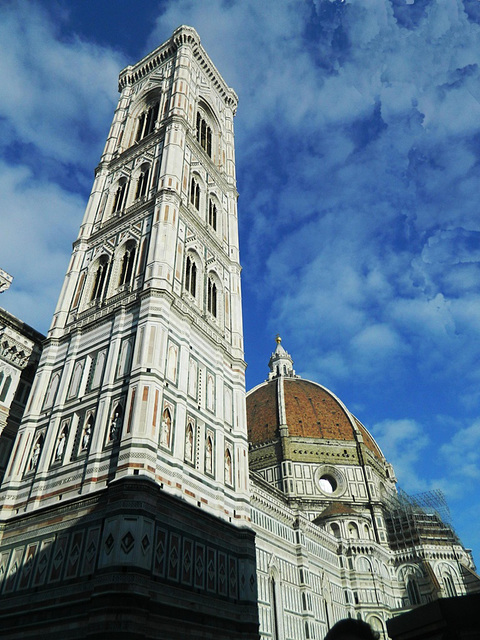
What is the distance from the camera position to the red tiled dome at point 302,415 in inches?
2682

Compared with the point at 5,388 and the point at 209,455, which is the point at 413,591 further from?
the point at 5,388

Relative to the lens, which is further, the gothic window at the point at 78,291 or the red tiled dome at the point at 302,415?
the red tiled dome at the point at 302,415

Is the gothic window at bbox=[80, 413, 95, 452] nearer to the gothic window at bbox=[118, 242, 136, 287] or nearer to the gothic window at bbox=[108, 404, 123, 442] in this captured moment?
the gothic window at bbox=[108, 404, 123, 442]

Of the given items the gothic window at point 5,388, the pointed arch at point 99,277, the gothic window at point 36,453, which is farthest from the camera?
the pointed arch at point 99,277

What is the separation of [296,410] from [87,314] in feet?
175

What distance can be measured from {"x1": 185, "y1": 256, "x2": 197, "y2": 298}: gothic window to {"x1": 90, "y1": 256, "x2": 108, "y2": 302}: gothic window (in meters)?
4.00

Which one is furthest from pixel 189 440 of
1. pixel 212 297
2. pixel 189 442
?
pixel 212 297

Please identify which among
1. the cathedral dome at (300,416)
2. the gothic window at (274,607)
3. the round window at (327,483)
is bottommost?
the gothic window at (274,607)

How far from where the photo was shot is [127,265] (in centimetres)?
2355

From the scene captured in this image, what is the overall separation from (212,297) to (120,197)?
864cm

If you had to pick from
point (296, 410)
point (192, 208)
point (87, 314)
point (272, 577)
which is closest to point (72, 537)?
point (87, 314)

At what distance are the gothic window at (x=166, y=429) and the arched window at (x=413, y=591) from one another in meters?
43.3

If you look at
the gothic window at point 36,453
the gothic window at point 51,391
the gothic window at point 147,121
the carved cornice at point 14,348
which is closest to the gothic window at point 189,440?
the gothic window at point 36,453

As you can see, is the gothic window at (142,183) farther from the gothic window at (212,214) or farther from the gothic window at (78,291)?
the gothic window at (78,291)
